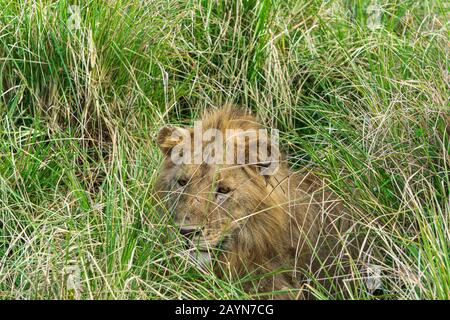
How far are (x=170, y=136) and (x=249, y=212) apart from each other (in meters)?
0.61

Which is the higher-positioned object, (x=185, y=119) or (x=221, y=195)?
(x=221, y=195)

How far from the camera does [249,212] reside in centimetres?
516

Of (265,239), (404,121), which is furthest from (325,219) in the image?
(404,121)

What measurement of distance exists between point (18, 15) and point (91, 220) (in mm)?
1662

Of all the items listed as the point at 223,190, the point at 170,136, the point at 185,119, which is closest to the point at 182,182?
the point at 223,190

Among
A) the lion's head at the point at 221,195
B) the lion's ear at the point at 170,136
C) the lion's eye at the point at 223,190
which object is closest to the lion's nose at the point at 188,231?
the lion's head at the point at 221,195

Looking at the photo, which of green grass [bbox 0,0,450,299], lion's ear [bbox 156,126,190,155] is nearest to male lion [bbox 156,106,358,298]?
lion's ear [bbox 156,126,190,155]

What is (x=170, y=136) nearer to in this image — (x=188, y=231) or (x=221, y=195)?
(x=221, y=195)

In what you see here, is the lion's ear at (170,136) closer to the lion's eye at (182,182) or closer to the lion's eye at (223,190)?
the lion's eye at (182,182)

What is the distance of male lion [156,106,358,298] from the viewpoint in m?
5.04

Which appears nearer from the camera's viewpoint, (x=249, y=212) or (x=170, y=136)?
(x=249, y=212)

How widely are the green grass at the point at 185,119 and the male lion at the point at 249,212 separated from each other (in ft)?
0.42

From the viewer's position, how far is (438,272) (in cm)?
435

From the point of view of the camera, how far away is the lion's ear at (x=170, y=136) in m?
5.37
